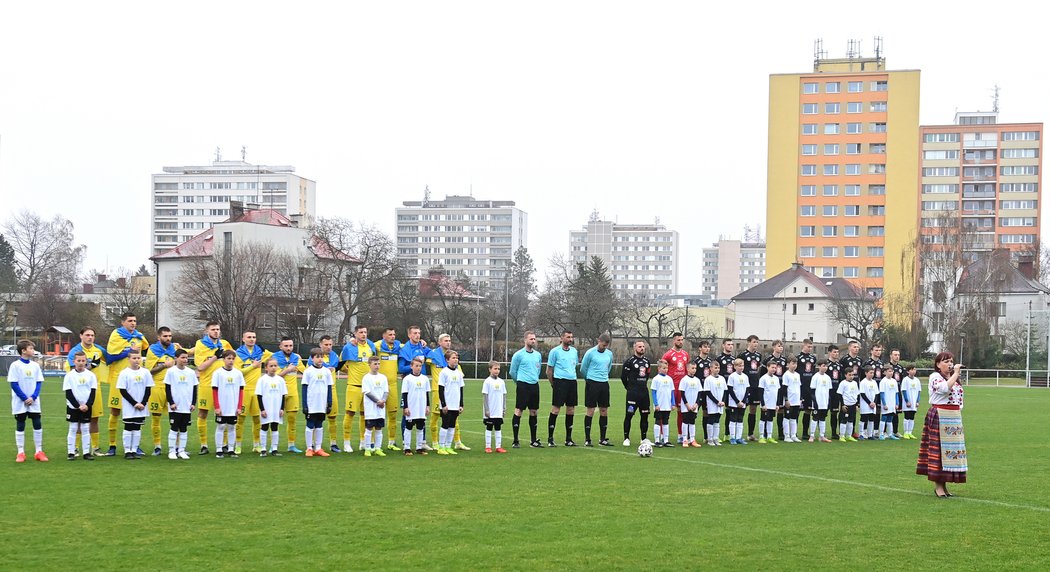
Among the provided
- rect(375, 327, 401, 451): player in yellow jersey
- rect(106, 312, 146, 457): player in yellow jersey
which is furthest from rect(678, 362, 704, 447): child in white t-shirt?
rect(106, 312, 146, 457): player in yellow jersey

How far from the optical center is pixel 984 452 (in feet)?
62.2

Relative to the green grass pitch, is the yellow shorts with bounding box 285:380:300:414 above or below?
above

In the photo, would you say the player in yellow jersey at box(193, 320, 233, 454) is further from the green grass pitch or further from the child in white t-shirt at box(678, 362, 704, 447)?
the child in white t-shirt at box(678, 362, 704, 447)


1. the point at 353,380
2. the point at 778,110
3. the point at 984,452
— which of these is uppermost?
the point at 778,110

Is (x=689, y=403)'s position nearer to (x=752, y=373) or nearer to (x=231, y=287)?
(x=752, y=373)

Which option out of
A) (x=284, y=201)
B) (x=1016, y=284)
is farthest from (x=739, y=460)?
(x=284, y=201)

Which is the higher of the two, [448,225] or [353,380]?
[448,225]

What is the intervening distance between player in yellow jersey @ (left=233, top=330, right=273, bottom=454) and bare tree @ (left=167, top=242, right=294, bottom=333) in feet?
155

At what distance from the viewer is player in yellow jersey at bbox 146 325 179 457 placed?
16.5 metres

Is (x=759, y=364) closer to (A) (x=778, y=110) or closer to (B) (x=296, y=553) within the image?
(B) (x=296, y=553)

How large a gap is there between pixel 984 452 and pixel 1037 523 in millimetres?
8855

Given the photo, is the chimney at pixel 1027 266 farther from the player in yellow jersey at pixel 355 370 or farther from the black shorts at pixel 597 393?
the player in yellow jersey at pixel 355 370

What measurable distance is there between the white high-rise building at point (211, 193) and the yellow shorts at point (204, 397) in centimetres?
14203

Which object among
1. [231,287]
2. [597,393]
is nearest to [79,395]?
[597,393]
